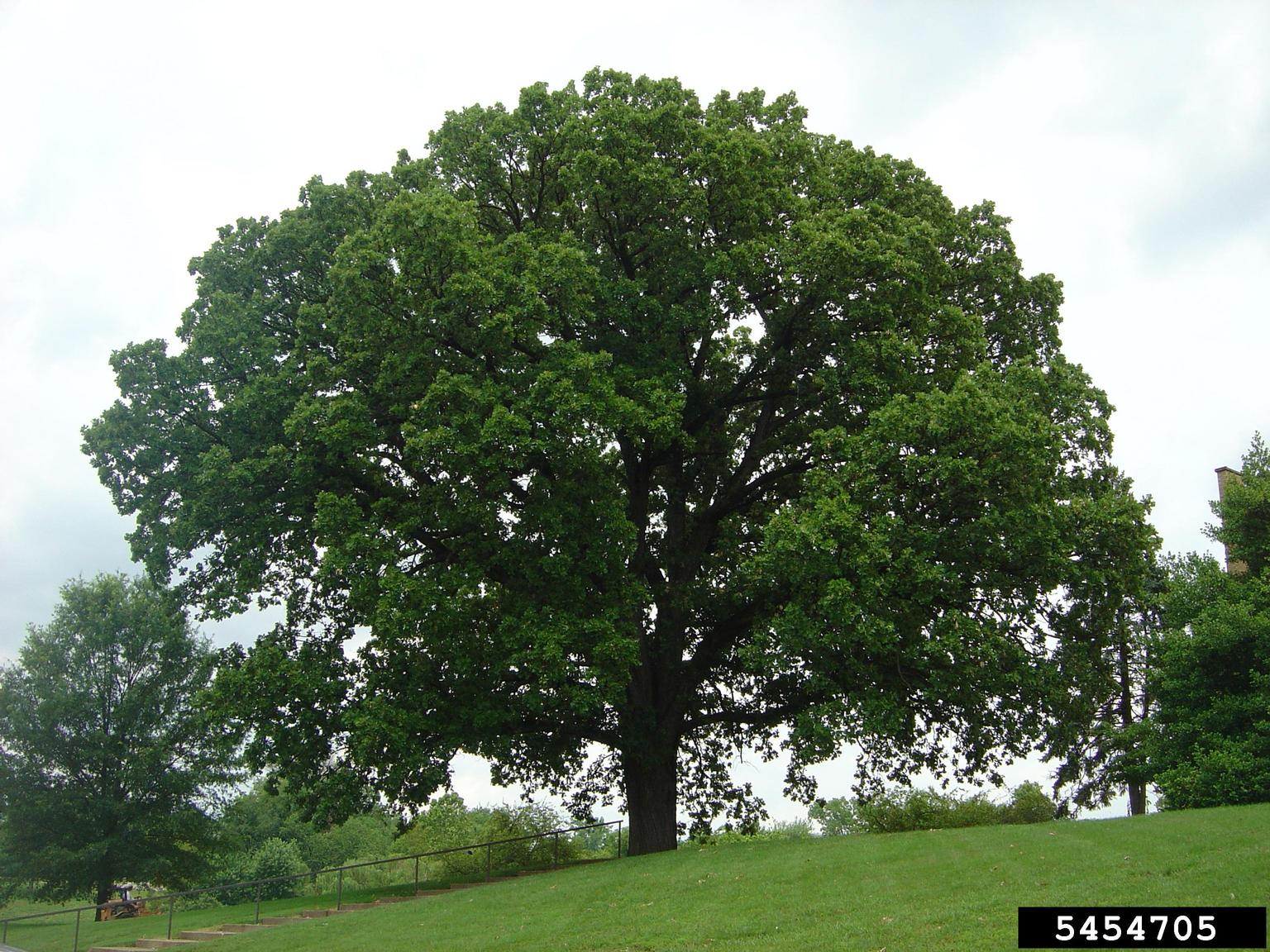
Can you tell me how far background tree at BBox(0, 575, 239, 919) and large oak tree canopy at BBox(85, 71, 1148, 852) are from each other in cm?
1726

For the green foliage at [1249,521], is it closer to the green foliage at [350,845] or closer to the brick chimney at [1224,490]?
the brick chimney at [1224,490]

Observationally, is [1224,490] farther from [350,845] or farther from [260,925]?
[350,845]

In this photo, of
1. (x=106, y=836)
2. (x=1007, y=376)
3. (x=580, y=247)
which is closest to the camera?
(x=1007, y=376)

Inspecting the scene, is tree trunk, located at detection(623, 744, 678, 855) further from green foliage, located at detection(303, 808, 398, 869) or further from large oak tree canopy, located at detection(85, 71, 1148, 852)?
green foliage, located at detection(303, 808, 398, 869)

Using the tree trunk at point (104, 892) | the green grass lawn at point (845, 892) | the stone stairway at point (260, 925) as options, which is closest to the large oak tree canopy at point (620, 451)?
the green grass lawn at point (845, 892)

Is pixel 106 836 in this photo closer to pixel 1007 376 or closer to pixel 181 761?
pixel 181 761

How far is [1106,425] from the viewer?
2231 cm

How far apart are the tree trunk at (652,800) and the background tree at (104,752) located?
19.3 meters

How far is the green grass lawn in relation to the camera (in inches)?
486

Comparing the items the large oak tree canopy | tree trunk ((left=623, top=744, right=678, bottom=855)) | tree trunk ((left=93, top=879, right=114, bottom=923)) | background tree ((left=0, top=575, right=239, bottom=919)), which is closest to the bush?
the large oak tree canopy

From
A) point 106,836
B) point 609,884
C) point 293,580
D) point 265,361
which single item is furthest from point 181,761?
point 609,884

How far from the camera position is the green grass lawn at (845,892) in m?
12.3

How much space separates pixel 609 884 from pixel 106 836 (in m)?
27.0

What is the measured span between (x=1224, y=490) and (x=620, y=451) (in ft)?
57.0
